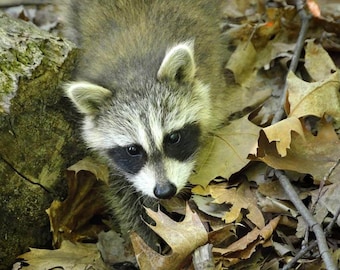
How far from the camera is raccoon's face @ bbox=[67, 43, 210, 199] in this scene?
3.79 meters

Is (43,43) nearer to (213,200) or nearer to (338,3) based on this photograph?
(213,200)

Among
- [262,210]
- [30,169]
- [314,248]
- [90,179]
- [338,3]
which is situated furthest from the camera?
[338,3]

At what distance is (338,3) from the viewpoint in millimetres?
5305

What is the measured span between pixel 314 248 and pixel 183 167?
0.94 metres

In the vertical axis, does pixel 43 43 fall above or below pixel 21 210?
above

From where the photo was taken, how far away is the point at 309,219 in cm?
346

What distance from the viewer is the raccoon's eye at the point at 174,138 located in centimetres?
389

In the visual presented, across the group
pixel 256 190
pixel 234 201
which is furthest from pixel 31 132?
pixel 256 190

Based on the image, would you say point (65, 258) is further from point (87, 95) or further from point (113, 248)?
point (87, 95)

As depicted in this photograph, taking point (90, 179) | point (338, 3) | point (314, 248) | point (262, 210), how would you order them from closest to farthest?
point (314, 248), point (262, 210), point (90, 179), point (338, 3)

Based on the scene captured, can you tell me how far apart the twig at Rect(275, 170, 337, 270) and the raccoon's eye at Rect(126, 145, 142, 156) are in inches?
33.9

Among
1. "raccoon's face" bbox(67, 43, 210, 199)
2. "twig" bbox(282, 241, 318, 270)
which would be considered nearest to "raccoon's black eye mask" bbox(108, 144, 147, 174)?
"raccoon's face" bbox(67, 43, 210, 199)

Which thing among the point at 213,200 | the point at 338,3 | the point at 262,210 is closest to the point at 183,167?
the point at 213,200

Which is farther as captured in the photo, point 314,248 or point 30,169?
point 30,169
